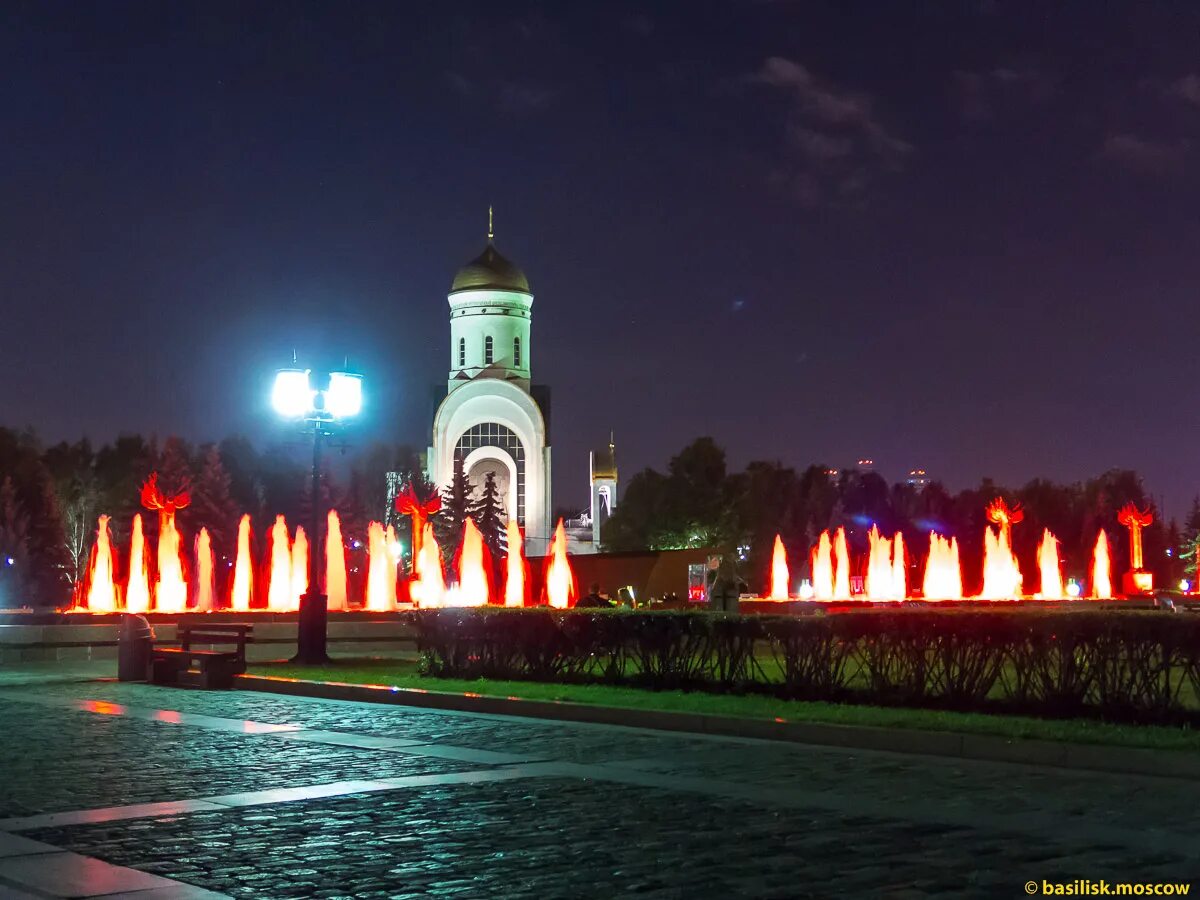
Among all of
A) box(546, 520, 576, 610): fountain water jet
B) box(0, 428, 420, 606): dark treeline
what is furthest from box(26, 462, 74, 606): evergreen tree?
box(546, 520, 576, 610): fountain water jet

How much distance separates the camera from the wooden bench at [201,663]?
70.4 ft

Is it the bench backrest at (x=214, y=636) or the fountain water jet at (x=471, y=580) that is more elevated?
the fountain water jet at (x=471, y=580)

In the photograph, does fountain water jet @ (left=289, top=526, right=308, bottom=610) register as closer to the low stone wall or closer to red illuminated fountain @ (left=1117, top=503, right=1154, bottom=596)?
the low stone wall

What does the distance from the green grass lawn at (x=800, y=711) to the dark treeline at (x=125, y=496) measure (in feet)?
184

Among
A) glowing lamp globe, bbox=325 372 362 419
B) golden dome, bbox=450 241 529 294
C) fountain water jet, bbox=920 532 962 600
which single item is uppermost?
golden dome, bbox=450 241 529 294

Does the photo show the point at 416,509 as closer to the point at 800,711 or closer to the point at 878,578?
the point at 878,578

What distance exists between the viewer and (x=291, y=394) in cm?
→ 2947

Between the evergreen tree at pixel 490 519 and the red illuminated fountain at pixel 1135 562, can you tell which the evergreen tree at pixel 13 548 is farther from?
the red illuminated fountain at pixel 1135 562

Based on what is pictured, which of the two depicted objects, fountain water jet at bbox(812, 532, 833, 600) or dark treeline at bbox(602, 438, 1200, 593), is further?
dark treeline at bbox(602, 438, 1200, 593)

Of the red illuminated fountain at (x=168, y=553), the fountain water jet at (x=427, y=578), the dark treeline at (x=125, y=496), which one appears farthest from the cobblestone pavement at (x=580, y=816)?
the dark treeline at (x=125, y=496)

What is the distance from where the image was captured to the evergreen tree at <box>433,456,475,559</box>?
284 feet

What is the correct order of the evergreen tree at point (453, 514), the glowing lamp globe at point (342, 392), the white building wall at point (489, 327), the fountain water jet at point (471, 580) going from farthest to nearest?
the white building wall at point (489, 327), the evergreen tree at point (453, 514), the fountain water jet at point (471, 580), the glowing lamp globe at point (342, 392)

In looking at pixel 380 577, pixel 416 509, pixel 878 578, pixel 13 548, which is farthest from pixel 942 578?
pixel 13 548

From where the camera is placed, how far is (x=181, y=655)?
22328 millimetres
